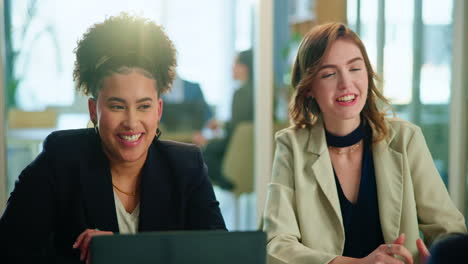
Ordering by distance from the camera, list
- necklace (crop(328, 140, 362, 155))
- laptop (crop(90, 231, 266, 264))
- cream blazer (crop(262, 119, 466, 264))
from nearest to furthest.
→ laptop (crop(90, 231, 266, 264)) → cream blazer (crop(262, 119, 466, 264)) → necklace (crop(328, 140, 362, 155))

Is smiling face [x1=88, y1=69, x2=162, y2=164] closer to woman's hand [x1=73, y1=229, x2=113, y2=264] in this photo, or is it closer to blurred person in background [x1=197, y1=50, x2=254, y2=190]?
woman's hand [x1=73, y1=229, x2=113, y2=264]

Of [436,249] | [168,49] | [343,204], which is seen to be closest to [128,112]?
[168,49]

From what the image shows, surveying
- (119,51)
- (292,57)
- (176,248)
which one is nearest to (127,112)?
(119,51)

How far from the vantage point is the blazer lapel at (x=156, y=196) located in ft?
4.71

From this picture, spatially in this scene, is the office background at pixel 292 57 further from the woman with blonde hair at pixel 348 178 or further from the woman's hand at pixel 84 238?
the woman's hand at pixel 84 238

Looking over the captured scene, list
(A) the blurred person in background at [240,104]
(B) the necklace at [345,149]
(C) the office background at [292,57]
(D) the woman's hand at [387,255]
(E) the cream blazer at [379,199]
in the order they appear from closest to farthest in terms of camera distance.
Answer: (D) the woman's hand at [387,255], (E) the cream blazer at [379,199], (B) the necklace at [345,149], (C) the office background at [292,57], (A) the blurred person in background at [240,104]

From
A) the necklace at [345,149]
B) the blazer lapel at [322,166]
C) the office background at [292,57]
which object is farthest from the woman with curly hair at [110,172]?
the office background at [292,57]

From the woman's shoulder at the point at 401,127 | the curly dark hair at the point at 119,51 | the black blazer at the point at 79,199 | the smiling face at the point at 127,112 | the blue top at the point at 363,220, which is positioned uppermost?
the curly dark hair at the point at 119,51

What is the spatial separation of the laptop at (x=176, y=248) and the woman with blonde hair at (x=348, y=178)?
569 mm

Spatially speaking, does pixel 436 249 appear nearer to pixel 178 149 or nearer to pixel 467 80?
pixel 178 149

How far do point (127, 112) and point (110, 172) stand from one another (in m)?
0.19

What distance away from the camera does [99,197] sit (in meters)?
1.43

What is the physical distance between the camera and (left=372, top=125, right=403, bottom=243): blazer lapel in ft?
5.14

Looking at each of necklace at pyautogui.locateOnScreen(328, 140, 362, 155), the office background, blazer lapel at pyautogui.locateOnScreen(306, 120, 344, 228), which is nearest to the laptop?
blazer lapel at pyautogui.locateOnScreen(306, 120, 344, 228)
